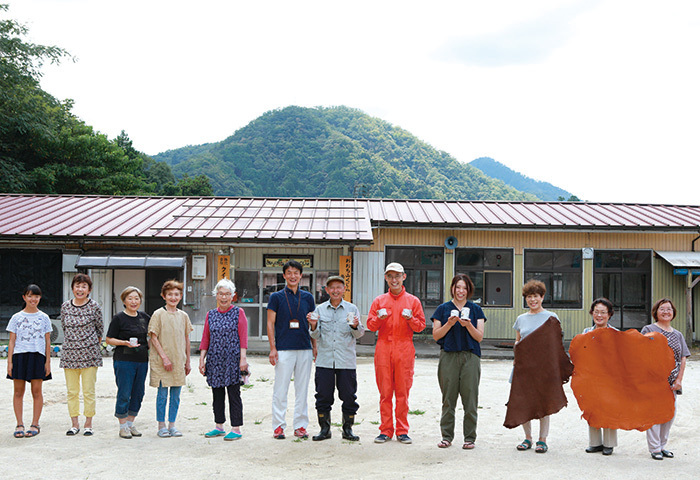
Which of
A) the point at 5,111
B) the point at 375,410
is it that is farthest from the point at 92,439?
the point at 5,111

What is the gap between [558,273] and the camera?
53.2 ft

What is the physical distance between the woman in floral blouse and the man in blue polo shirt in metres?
1.73

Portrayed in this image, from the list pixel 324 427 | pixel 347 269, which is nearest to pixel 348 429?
pixel 324 427

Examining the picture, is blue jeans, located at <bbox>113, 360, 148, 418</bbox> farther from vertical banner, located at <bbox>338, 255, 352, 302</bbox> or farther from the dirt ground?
vertical banner, located at <bbox>338, 255, 352, 302</bbox>

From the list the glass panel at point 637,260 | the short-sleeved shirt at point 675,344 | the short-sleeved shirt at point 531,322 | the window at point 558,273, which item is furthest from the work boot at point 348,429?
the glass panel at point 637,260

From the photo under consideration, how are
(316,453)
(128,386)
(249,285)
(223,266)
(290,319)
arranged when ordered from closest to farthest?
(316,453), (128,386), (290,319), (223,266), (249,285)

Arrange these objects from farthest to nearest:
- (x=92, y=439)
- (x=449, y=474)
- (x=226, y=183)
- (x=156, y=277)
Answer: (x=226, y=183)
(x=156, y=277)
(x=92, y=439)
(x=449, y=474)

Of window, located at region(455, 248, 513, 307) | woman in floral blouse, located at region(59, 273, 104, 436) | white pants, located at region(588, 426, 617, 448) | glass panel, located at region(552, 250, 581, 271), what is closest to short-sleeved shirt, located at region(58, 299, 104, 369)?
woman in floral blouse, located at region(59, 273, 104, 436)

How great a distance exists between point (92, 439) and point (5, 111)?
94.5 feet

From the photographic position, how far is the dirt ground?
195 inches

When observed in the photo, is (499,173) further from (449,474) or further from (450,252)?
(449,474)

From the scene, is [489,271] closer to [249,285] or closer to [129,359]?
[249,285]

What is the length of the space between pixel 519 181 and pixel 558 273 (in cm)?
11135

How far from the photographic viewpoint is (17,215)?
16516mm
